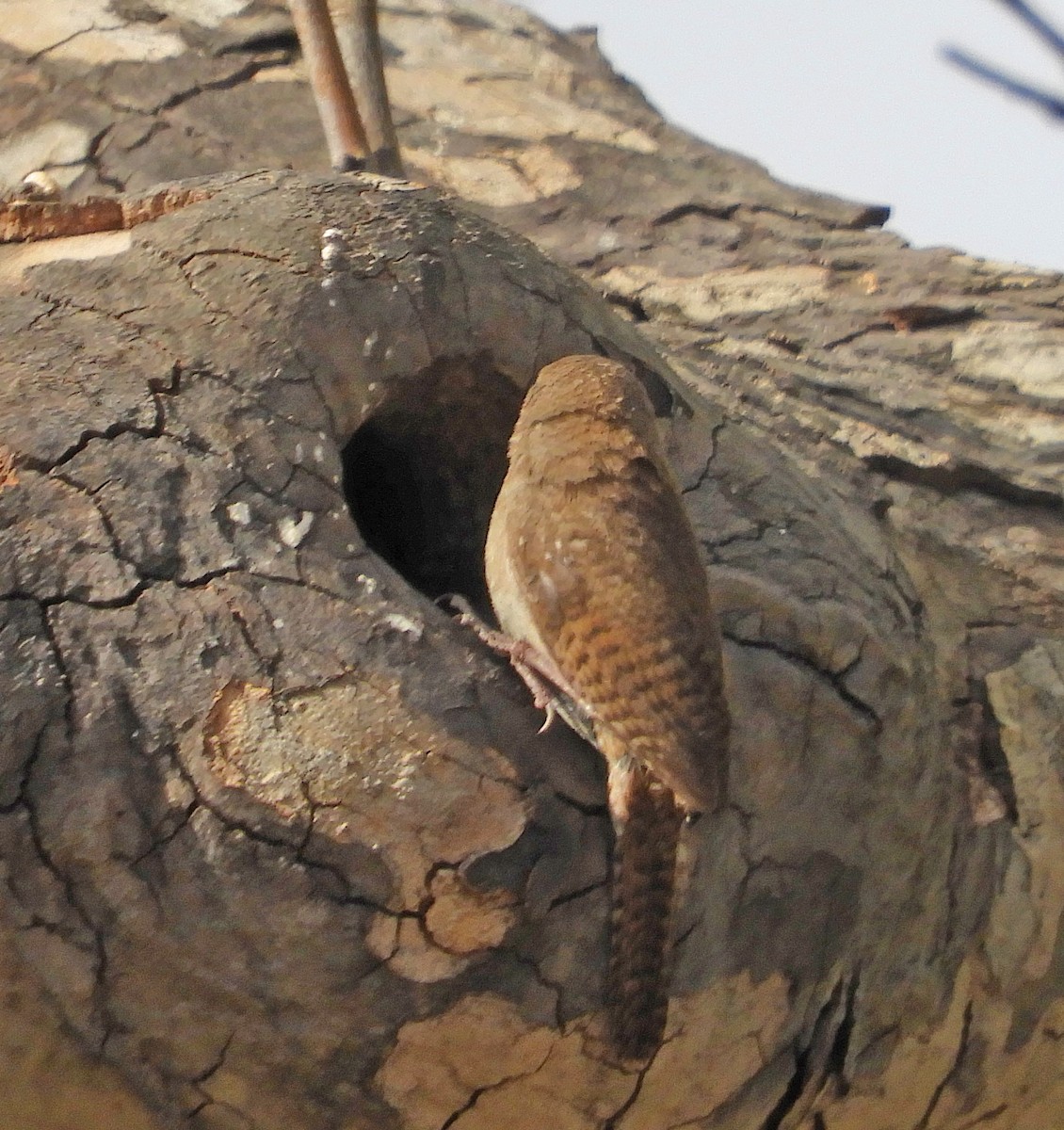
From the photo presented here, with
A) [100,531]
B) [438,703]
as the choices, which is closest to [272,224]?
[100,531]

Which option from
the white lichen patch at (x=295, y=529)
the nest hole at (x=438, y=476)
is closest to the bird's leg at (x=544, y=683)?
the white lichen patch at (x=295, y=529)

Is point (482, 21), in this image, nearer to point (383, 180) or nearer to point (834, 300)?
point (834, 300)

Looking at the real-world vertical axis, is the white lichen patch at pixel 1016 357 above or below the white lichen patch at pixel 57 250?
below

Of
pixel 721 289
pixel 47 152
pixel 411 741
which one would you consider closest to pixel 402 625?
pixel 411 741

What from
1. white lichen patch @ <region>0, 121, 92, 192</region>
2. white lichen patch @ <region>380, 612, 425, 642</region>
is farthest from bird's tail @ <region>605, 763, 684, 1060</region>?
white lichen patch @ <region>0, 121, 92, 192</region>

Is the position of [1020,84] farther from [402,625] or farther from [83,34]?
[83,34]

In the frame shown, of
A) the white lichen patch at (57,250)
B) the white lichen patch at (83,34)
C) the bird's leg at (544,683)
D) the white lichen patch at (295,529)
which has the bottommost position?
the bird's leg at (544,683)

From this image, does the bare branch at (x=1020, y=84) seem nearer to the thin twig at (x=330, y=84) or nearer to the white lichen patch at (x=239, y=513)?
the white lichen patch at (x=239, y=513)
